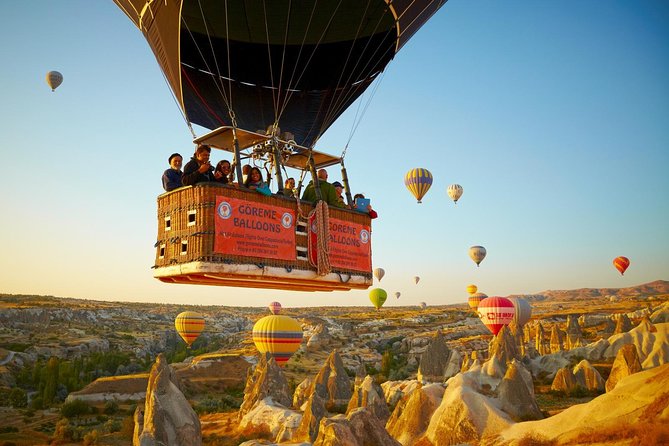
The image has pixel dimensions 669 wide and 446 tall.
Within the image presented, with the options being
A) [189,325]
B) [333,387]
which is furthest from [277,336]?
[189,325]

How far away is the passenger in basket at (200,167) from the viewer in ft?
23.0

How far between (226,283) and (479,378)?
109 feet

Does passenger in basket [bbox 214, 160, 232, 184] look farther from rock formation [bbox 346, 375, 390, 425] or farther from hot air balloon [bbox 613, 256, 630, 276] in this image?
hot air balloon [bbox 613, 256, 630, 276]

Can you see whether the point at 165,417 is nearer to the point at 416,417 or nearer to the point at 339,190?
the point at 416,417

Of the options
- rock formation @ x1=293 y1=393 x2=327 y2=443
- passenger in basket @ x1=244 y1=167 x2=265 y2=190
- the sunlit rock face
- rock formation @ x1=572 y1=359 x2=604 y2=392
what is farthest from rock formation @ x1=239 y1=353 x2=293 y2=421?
passenger in basket @ x1=244 y1=167 x2=265 y2=190

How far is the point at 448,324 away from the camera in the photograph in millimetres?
112250

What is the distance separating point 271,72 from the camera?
406 inches

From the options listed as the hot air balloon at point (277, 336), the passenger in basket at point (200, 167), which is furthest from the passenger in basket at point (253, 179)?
the hot air balloon at point (277, 336)

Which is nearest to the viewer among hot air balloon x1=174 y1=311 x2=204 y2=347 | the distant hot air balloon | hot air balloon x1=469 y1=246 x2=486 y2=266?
the distant hot air balloon

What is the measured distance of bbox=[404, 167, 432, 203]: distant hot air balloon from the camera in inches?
1877

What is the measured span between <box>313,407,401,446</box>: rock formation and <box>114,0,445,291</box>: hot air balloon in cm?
398

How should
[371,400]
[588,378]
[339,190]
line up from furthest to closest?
[588,378]
[371,400]
[339,190]

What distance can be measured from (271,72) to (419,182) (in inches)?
1511

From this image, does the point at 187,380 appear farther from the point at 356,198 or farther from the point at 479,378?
the point at 356,198
